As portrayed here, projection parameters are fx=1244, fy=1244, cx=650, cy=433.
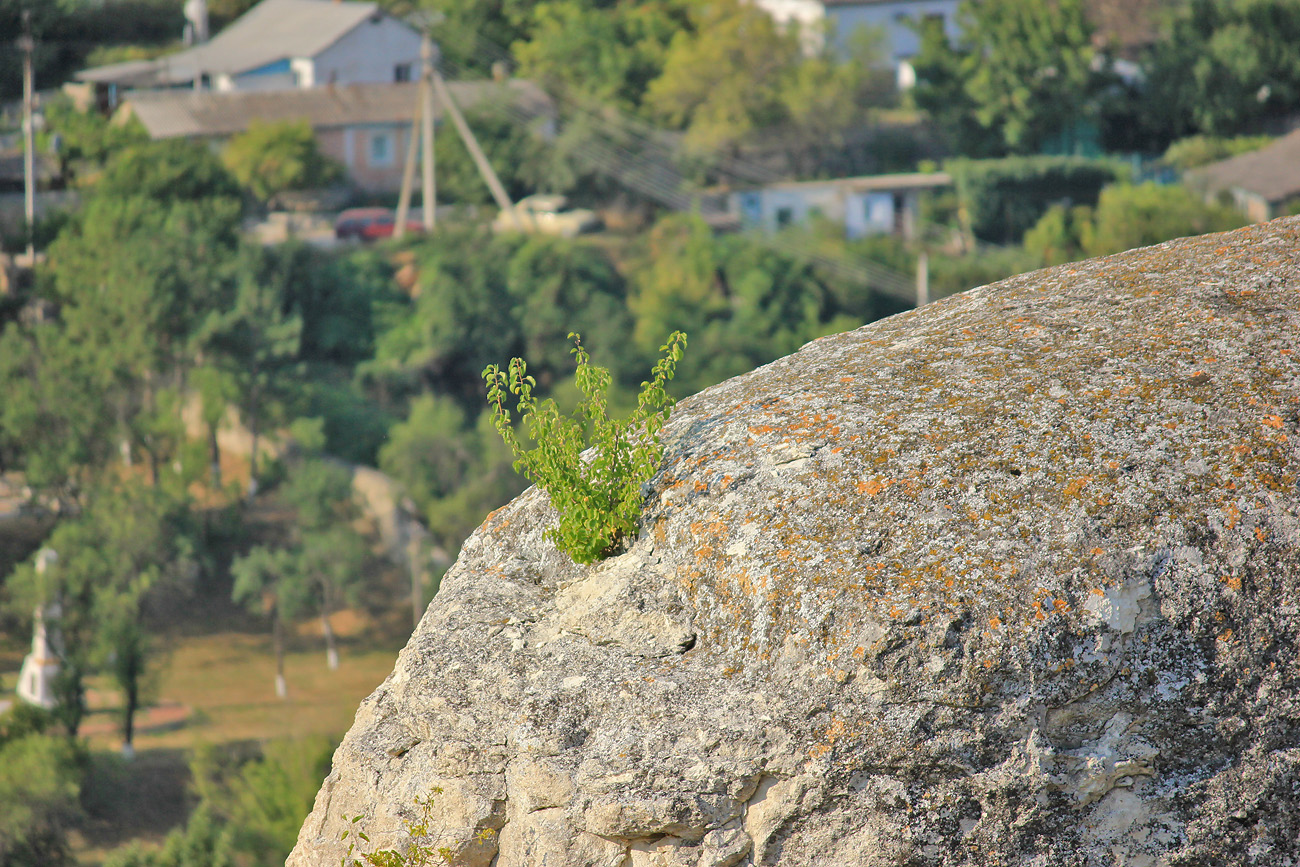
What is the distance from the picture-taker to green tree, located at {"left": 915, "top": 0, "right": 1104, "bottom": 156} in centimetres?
7144

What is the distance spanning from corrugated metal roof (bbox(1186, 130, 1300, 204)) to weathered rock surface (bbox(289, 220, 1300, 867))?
66.1 meters

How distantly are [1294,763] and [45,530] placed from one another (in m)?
51.6

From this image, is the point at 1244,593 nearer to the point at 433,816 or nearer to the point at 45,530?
the point at 433,816

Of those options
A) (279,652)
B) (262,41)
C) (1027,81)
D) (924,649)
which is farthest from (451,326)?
(924,649)

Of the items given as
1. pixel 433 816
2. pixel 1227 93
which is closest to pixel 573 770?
pixel 433 816

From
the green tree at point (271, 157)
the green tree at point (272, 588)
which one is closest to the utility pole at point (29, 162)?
the green tree at point (271, 157)

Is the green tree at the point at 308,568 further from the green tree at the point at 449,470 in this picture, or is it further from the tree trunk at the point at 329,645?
the green tree at the point at 449,470

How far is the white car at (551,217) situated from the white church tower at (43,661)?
30.7 meters

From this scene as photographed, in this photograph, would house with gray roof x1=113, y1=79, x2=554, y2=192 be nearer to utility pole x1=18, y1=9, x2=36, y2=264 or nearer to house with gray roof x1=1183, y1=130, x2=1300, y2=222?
utility pole x1=18, y1=9, x2=36, y2=264

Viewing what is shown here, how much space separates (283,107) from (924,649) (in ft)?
233

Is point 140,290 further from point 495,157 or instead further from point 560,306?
point 495,157

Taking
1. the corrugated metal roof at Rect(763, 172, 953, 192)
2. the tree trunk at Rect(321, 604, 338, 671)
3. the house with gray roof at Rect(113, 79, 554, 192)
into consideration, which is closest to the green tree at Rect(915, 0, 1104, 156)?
the corrugated metal roof at Rect(763, 172, 953, 192)

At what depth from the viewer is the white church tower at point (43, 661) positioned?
39875 millimetres

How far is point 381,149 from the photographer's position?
71312 millimetres
